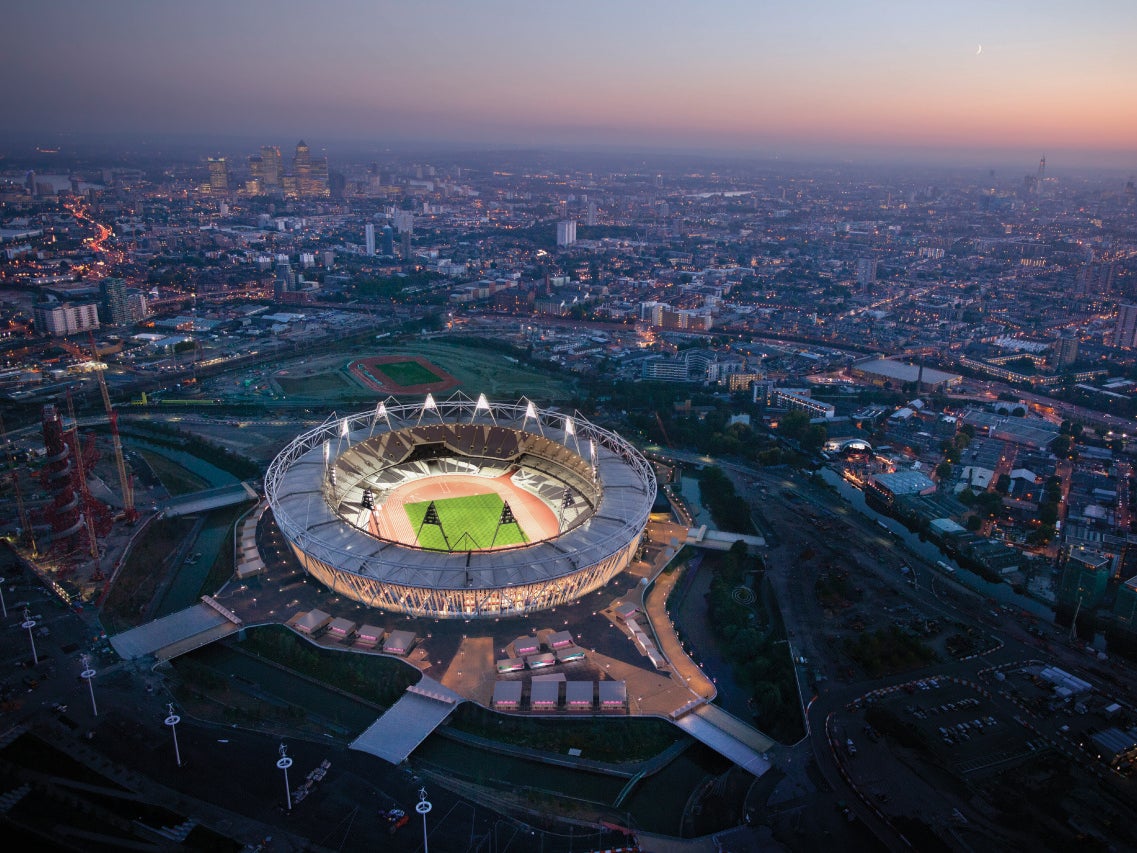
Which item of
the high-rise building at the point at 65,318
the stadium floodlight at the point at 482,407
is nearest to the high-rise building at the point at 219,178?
the high-rise building at the point at 65,318

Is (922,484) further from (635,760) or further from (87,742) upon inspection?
(87,742)

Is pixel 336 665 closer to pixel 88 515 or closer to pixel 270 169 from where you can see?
pixel 88 515

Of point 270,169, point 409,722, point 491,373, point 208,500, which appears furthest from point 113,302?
point 270,169

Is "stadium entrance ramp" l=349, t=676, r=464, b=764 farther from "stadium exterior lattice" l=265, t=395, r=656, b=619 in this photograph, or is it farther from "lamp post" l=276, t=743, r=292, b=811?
"stadium exterior lattice" l=265, t=395, r=656, b=619

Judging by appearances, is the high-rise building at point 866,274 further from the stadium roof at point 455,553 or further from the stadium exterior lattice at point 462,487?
the stadium roof at point 455,553

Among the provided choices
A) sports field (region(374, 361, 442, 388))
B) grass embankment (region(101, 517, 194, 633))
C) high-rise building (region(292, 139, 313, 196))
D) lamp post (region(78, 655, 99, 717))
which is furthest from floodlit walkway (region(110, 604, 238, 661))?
high-rise building (region(292, 139, 313, 196))

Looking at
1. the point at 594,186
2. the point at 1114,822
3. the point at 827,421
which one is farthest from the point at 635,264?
the point at 594,186
